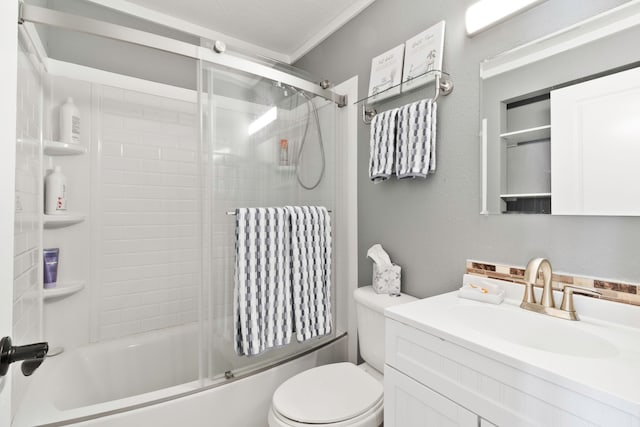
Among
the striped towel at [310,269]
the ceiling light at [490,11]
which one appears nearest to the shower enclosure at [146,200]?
the striped towel at [310,269]

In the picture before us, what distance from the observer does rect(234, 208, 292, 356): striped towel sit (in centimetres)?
140

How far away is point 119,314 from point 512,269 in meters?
2.15

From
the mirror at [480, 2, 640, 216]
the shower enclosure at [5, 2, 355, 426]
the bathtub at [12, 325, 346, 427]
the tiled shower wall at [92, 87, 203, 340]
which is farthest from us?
the tiled shower wall at [92, 87, 203, 340]

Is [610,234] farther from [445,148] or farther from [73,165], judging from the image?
[73,165]

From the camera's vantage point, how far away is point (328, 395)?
131 centimetres

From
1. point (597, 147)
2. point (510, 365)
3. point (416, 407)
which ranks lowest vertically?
point (416, 407)

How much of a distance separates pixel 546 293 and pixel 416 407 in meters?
0.58

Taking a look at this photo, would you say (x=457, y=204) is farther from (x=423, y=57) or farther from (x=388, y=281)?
(x=423, y=57)

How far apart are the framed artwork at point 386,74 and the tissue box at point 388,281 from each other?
3.03 feet

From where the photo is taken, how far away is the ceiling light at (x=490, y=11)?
A: 1.17 metres

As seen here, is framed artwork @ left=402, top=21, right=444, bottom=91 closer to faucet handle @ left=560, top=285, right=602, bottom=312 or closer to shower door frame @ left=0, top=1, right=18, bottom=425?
faucet handle @ left=560, top=285, right=602, bottom=312

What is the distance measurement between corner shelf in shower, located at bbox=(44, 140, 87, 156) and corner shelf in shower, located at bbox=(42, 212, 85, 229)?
0.34m

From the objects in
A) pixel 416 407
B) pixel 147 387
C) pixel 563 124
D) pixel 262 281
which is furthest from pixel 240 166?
pixel 147 387

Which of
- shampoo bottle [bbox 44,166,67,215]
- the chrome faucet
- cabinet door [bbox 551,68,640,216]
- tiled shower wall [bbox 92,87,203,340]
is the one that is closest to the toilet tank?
the chrome faucet
